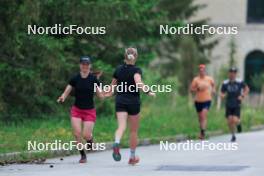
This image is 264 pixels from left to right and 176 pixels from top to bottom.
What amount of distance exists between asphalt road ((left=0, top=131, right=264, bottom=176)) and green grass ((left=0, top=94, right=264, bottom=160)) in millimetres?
1514

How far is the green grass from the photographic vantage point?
2141 cm

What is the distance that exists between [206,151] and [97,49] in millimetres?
9364

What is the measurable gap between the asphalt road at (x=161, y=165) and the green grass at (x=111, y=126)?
59.6 inches

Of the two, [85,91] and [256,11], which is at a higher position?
[256,11]

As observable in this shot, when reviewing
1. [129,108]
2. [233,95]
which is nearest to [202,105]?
[233,95]

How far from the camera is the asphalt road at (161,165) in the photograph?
15859mm

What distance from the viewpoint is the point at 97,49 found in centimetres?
2984

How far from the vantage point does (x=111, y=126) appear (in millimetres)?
26484

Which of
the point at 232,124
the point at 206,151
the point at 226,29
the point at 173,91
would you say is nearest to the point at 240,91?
the point at 232,124

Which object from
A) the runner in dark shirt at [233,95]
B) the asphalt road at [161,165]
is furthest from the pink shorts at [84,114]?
the runner in dark shirt at [233,95]

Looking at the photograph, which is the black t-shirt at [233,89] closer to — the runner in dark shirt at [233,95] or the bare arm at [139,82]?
the runner in dark shirt at [233,95]

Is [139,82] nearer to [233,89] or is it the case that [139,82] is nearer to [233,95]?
[233,89]

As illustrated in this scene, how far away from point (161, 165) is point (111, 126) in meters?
9.22

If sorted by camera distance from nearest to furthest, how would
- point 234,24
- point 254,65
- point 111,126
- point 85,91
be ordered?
point 85,91
point 111,126
point 234,24
point 254,65
